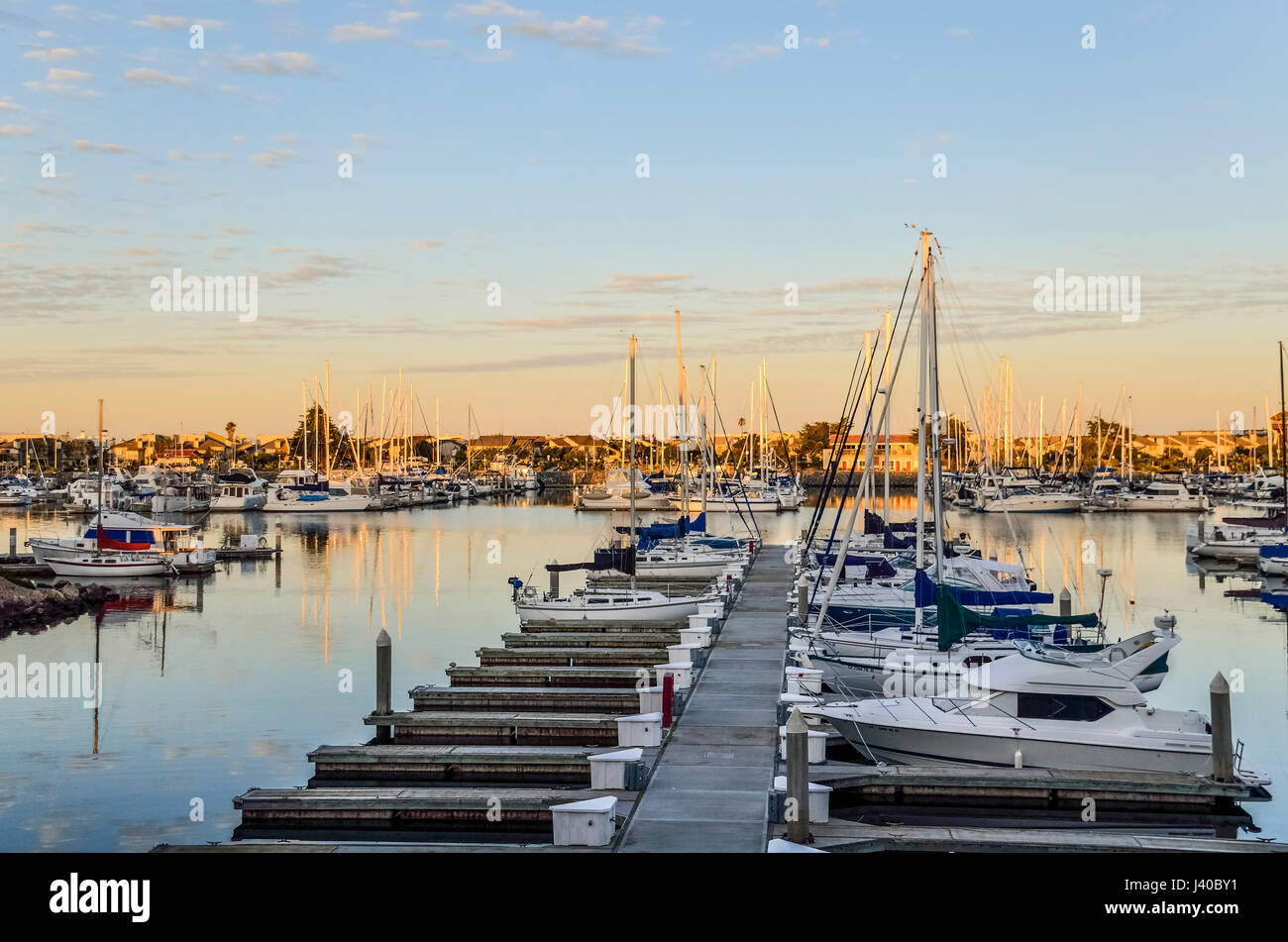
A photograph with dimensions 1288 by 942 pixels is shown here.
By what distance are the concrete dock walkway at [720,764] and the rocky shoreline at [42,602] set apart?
1133 inches

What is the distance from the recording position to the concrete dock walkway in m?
16.4

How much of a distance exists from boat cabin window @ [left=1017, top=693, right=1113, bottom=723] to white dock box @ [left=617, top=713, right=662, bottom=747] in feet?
21.4

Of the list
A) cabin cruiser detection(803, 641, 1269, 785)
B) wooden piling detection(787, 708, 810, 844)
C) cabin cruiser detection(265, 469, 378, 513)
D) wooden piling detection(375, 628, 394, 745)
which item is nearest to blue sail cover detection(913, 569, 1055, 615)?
cabin cruiser detection(803, 641, 1269, 785)

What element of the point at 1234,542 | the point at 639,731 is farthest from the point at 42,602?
the point at 1234,542

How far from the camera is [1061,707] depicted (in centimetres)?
2217

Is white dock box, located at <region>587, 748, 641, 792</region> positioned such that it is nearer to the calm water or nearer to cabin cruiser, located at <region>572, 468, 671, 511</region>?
the calm water

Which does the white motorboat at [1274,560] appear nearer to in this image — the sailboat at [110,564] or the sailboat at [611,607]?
the sailboat at [611,607]

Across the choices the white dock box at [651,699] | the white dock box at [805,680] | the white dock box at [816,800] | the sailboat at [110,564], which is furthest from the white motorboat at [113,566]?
the white dock box at [816,800]

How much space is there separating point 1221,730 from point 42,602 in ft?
143
